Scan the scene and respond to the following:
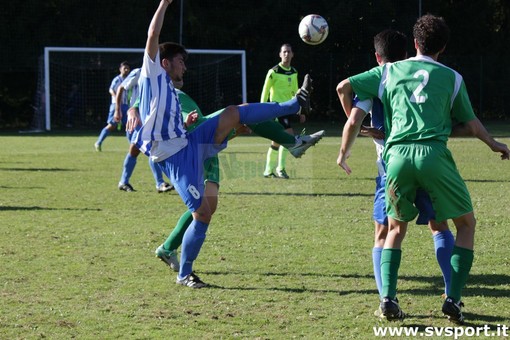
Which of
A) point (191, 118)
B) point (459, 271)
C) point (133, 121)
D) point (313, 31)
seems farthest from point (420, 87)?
point (313, 31)

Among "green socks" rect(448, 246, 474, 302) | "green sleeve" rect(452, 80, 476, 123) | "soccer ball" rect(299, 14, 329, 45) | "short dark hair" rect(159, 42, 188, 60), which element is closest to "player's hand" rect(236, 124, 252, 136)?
"short dark hair" rect(159, 42, 188, 60)

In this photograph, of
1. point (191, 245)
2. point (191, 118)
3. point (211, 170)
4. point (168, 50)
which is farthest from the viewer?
point (211, 170)

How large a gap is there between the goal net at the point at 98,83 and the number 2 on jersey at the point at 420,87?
934 inches

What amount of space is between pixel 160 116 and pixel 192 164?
18.2 inches

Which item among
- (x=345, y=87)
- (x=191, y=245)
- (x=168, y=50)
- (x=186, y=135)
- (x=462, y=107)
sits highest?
(x=168, y=50)

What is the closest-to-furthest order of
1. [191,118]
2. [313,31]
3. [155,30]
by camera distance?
1. [155,30]
2. [191,118]
3. [313,31]

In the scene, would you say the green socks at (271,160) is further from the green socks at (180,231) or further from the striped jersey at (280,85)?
the green socks at (180,231)

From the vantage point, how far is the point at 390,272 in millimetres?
5238

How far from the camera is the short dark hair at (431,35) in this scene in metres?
5.14

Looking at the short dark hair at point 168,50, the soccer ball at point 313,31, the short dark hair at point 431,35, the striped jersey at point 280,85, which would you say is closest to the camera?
the short dark hair at point 431,35

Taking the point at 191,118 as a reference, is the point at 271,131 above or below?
below

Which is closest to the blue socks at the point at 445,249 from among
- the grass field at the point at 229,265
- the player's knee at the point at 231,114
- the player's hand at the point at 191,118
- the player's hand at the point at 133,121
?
the grass field at the point at 229,265

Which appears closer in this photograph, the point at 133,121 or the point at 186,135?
the point at 186,135

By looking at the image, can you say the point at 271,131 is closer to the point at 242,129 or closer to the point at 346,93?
the point at 242,129
